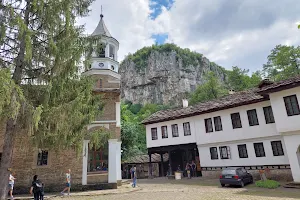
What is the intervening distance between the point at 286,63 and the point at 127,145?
2641 centimetres

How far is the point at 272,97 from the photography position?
14.3m

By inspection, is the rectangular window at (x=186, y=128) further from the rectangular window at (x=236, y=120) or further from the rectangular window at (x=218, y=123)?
the rectangular window at (x=236, y=120)

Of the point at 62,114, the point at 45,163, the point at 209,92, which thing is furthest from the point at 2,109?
the point at 209,92

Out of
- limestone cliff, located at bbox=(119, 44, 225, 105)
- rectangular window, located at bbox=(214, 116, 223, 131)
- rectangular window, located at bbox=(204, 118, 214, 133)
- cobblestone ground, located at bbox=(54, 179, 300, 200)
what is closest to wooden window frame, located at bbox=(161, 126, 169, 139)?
rectangular window, located at bbox=(204, 118, 214, 133)

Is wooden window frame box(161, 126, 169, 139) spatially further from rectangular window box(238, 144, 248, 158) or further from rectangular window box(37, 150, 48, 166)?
rectangular window box(37, 150, 48, 166)

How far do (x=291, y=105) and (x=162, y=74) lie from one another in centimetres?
5459

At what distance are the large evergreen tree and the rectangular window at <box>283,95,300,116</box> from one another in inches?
511

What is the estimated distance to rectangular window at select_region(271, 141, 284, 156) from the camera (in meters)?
15.8

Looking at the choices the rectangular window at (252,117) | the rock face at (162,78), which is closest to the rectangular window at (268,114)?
the rectangular window at (252,117)

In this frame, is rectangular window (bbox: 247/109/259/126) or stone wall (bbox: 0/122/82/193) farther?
rectangular window (bbox: 247/109/259/126)

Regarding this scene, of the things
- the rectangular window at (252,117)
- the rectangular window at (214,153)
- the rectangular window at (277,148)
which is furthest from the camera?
the rectangular window at (214,153)

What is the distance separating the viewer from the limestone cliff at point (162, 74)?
216 ft

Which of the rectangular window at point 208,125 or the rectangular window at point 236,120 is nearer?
the rectangular window at point 236,120

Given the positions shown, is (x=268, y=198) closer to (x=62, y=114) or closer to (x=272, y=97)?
(x=272, y=97)
